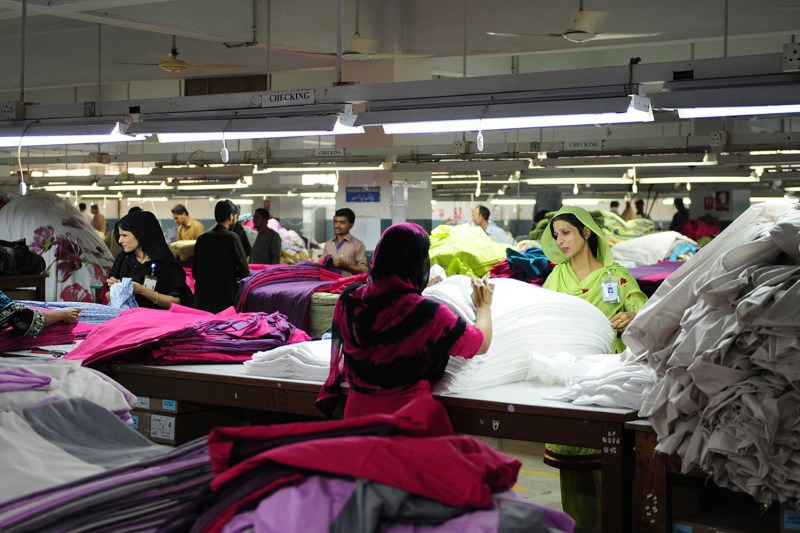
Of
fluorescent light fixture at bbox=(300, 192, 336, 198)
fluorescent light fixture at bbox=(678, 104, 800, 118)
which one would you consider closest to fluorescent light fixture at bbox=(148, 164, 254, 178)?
fluorescent light fixture at bbox=(300, 192, 336, 198)

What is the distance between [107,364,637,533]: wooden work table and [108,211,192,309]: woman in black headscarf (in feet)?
4.49

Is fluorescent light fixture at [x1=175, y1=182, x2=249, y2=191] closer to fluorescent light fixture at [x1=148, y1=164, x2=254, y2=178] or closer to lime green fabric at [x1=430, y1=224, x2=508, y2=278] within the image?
fluorescent light fixture at [x1=148, y1=164, x2=254, y2=178]

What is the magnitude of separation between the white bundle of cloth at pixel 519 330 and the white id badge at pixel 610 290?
17.3 inches

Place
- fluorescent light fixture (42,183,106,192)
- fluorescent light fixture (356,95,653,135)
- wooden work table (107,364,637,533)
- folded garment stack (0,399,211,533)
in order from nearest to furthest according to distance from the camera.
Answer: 1. folded garment stack (0,399,211,533)
2. wooden work table (107,364,637,533)
3. fluorescent light fixture (356,95,653,135)
4. fluorescent light fixture (42,183,106,192)

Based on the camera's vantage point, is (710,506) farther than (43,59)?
No

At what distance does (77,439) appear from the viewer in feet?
9.05

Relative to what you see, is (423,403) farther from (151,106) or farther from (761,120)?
(761,120)

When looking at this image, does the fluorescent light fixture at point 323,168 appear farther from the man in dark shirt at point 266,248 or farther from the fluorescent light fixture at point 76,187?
the fluorescent light fixture at point 76,187

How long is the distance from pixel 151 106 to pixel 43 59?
597 cm

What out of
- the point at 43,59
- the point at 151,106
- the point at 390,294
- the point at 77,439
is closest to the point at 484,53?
the point at 151,106

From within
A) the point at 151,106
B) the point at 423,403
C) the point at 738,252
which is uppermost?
the point at 151,106

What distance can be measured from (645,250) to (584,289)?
5.22 meters

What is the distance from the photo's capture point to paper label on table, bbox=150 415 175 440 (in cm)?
463

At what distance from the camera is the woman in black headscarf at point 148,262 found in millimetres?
5969
